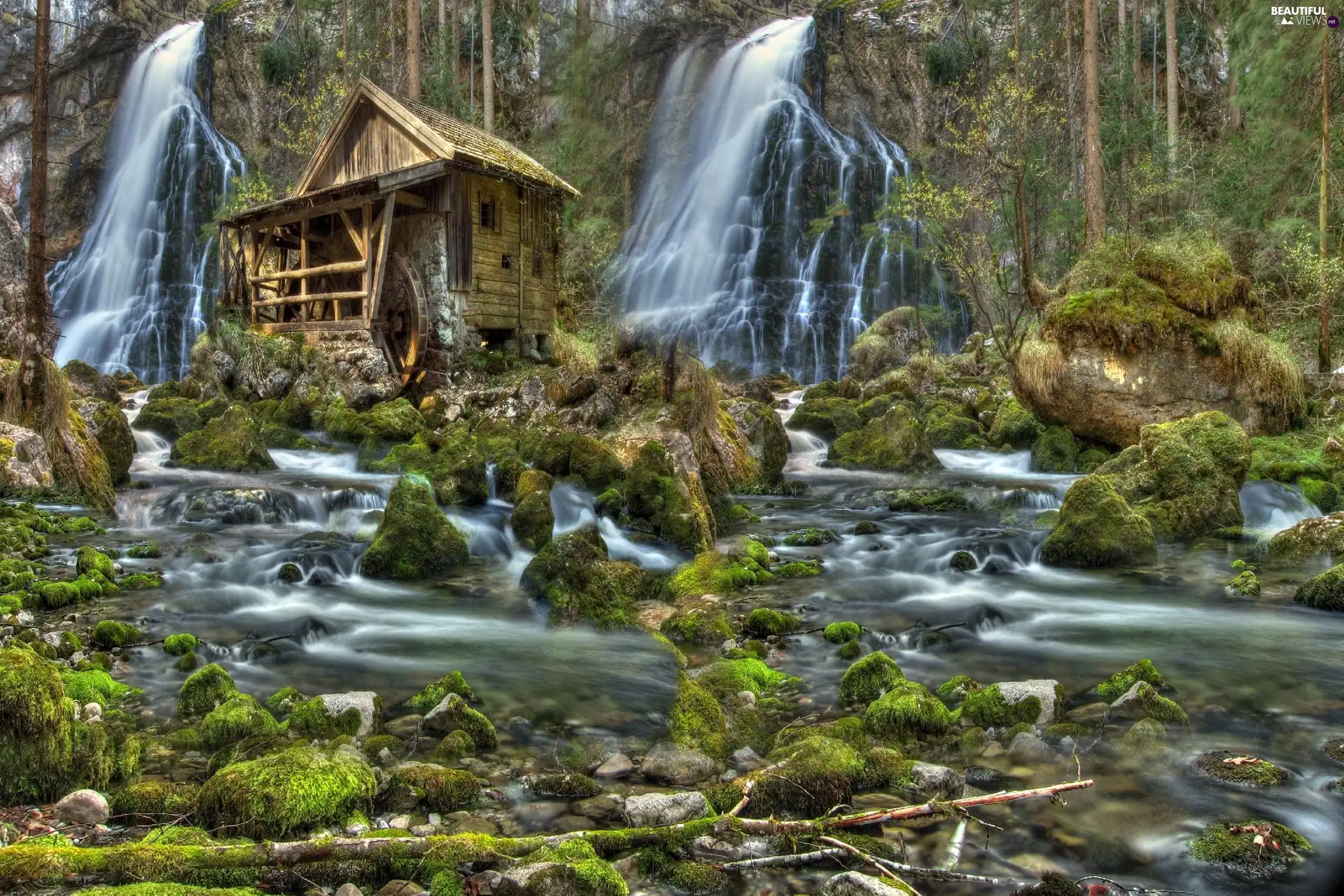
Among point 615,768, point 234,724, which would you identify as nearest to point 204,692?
point 234,724

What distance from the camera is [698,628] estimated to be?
689cm

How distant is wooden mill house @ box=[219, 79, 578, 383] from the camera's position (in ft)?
68.7

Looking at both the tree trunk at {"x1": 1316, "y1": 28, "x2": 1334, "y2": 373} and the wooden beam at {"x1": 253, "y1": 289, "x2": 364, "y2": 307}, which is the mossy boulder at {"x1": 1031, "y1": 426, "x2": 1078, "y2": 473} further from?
the wooden beam at {"x1": 253, "y1": 289, "x2": 364, "y2": 307}

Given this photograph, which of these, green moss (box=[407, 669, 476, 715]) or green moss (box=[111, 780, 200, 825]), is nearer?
green moss (box=[111, 780, 200, 825])

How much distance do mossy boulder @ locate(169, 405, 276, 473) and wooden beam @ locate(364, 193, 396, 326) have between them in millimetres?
5942

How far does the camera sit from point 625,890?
304 centimetres

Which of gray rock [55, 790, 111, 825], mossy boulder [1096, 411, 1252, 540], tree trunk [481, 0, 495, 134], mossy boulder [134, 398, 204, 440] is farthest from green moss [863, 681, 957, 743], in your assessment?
tree trunk [481, 0, 495, 134]

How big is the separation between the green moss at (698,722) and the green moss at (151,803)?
7.86 ft

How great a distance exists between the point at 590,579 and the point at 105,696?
384 centimetres

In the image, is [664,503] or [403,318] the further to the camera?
[403,318]

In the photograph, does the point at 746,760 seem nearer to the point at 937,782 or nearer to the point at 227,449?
the point at 937,782

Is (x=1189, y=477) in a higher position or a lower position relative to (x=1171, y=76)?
lower

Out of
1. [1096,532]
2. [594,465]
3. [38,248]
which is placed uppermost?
[38,248]

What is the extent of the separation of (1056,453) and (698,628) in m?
11.2
